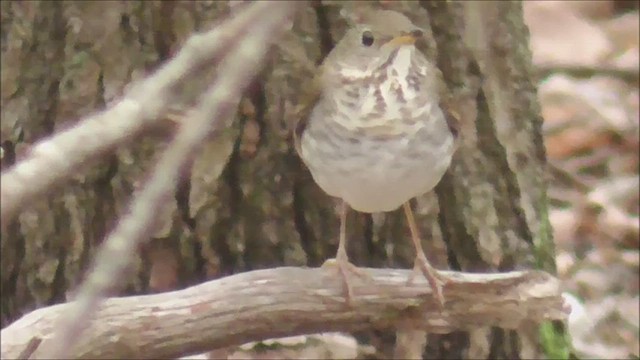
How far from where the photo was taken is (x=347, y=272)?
1.35 m

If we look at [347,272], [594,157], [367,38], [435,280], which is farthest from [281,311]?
[594,157]

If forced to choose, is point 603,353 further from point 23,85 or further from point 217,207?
point 23,85

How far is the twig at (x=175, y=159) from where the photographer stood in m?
0.28

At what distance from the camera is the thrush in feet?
4.05

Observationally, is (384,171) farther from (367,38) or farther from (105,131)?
(105,131)

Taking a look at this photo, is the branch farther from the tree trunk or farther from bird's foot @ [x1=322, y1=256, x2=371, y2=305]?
the tree trunk

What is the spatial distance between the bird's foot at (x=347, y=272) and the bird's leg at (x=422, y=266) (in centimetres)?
8

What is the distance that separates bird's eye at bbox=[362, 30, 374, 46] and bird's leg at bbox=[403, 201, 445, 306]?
0.34 m

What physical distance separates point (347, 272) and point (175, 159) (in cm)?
108

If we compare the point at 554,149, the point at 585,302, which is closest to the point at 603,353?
the point at 585,302

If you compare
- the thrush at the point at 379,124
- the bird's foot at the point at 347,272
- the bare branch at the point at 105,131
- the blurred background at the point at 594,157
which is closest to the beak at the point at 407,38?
the thrush at the point at 379,124

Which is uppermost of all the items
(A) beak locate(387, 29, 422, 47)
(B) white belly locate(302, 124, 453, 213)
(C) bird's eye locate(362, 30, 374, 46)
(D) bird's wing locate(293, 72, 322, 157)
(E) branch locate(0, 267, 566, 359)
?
(C) bird's eye locate(362, 30, 374, 46)

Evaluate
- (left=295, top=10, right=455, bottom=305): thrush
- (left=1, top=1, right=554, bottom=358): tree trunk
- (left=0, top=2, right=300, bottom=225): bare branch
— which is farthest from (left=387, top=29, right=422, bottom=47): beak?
(left=0, top=2, right=300, bottom=225): bare branch

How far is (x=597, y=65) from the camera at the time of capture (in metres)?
3.34
